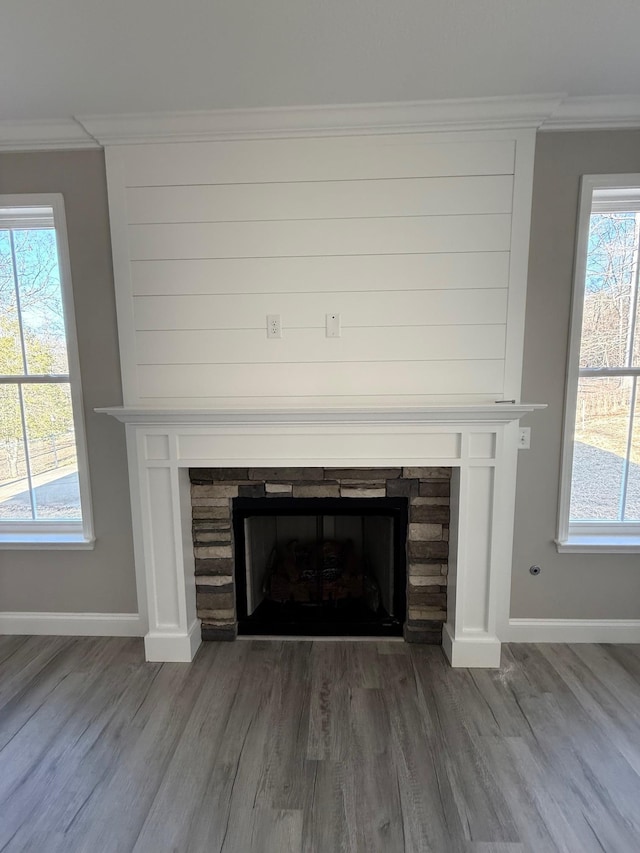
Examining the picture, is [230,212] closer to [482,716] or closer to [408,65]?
[408,65]

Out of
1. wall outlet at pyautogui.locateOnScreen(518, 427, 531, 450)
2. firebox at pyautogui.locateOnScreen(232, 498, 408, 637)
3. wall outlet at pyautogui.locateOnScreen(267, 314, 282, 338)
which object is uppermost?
wall outlet at pyautogui.locateOnScreen(267, 314, 282, 338)

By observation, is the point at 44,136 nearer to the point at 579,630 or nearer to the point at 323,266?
the point at 323,266

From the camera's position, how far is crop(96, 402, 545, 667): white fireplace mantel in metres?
2.09

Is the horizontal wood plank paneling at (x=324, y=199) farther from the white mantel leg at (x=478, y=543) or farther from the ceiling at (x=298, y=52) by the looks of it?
the white mantel leg at (x=478, y=543)

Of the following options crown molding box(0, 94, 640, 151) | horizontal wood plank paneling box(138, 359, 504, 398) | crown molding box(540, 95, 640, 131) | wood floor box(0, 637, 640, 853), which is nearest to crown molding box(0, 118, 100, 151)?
crown molding box(0, 94, 640, 151)

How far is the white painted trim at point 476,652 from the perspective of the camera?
87.0 inches

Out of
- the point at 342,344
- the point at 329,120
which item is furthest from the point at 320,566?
the point at 329,120

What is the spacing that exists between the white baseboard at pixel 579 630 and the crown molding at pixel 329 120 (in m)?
2.35

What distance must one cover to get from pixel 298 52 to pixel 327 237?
0.67 meters

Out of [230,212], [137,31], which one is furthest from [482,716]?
[137,31]

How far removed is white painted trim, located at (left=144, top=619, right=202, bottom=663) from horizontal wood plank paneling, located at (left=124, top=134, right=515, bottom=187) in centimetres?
214

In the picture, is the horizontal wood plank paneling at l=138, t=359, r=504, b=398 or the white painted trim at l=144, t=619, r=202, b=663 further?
the white painted trim at l=144, t=619, r=202, b=663

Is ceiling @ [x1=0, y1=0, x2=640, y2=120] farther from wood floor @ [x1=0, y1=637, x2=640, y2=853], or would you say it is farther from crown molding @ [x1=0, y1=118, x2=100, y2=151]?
wood floor @ [x1=0, y1=637, x2=640, y2=853]

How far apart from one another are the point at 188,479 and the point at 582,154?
7.78 ft
